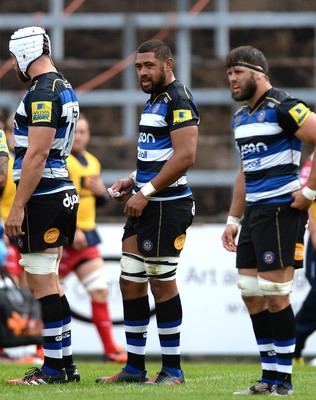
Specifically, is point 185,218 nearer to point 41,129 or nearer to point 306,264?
point 41,129

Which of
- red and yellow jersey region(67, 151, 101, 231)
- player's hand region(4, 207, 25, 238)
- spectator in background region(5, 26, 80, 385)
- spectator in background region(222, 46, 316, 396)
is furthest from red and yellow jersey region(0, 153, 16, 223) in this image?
spectator in background region(222, 46, 316, 396)

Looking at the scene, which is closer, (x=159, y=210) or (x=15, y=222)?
(x=15, y=222)

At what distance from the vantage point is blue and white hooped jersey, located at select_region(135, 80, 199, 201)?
7416mm

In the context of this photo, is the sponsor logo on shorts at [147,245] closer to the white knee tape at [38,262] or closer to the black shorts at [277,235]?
the white knee tape at [38,262]

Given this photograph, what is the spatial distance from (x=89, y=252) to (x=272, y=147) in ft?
14.0

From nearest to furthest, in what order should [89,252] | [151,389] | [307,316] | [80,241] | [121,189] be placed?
[151,389] < [121,189] < [307,316] < [80,241] < [89,252]

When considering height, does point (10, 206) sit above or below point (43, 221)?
below

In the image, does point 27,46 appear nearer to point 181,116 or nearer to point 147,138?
point 147,138

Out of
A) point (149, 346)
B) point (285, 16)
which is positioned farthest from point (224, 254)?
point (285, 16)

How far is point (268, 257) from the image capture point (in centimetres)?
692

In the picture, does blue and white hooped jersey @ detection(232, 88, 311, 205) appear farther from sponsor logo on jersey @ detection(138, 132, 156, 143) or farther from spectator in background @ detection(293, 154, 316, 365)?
spectator in background @ detection(293, 154, 316, 365)

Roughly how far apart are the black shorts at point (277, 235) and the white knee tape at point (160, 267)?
0.67m

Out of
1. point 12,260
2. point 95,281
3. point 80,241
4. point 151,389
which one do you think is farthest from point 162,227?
point 12,260

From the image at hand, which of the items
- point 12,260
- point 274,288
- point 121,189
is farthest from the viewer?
point 12,260
